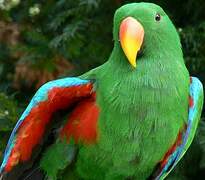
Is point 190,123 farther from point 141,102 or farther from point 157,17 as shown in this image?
point 157,17

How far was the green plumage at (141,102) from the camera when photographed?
1951 mm

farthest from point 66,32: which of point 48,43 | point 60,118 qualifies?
point 60,118

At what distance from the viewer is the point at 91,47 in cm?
342

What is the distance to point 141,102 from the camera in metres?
1.94

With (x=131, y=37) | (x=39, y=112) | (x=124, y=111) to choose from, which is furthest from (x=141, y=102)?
(x=39, y=112)

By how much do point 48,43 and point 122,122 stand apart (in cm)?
159

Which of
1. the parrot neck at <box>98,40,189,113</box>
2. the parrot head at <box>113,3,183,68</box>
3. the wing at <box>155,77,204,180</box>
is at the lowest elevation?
the wing at <box>155,77,204,180</box>

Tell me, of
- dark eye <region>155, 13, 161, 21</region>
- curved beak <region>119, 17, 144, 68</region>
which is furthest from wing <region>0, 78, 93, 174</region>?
dark eye <region>155, 13, 161, 21</region>

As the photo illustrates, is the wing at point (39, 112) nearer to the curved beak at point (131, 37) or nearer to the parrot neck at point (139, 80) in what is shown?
the parrot neck at point (139, 80)

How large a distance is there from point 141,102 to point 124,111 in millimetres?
63

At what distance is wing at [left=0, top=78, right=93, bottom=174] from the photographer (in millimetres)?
2004

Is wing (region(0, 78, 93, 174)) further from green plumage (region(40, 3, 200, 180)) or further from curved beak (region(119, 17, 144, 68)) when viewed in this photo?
curved beak (region(119, 17, 144, 68))

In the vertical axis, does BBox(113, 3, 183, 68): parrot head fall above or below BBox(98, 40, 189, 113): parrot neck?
above

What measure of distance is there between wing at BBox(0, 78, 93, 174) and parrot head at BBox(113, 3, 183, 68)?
8.4 inches
